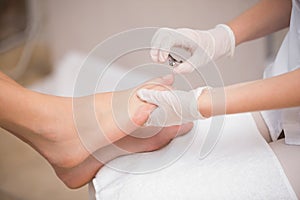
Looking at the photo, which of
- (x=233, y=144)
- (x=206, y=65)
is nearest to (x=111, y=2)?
(x=206, y=65)

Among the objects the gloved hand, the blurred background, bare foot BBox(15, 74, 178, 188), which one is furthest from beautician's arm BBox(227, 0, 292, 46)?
the blurred background

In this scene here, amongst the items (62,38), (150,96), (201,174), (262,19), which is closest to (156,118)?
(150,96)

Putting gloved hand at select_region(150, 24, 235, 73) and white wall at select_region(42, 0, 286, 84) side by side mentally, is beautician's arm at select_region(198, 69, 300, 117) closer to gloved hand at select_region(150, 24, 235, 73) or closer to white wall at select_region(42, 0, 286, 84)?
gloved hand at select_region(150, 24, 235, 73)

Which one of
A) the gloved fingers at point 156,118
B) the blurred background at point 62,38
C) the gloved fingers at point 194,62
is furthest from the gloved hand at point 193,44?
the blurred background at point 62,38

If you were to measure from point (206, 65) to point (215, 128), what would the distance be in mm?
154

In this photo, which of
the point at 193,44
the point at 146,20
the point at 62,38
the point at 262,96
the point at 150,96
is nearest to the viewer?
the point at 262,96

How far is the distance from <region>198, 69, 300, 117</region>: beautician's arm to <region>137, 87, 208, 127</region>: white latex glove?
0.02 meters

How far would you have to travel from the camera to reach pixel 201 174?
949mm

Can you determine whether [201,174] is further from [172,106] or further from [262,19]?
[262,19]

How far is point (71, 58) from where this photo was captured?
2164 mm

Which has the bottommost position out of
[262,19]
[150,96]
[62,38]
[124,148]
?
[62,38]

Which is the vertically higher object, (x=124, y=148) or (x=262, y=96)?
(x=262, y=96)

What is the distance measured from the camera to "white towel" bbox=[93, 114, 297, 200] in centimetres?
92

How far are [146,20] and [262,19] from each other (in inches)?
32.1
